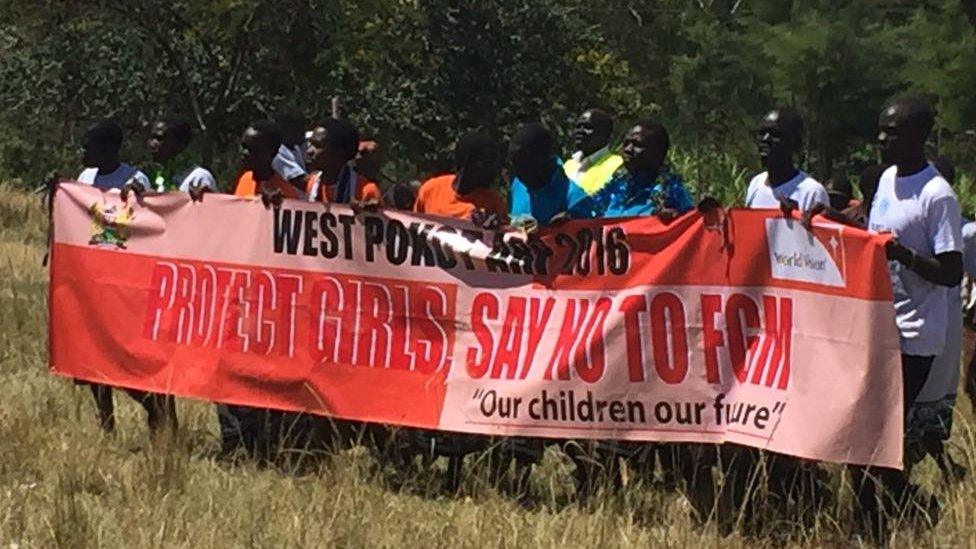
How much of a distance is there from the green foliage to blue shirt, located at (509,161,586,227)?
31.3 feet

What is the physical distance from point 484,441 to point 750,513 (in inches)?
50.8

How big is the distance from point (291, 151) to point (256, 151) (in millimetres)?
1301

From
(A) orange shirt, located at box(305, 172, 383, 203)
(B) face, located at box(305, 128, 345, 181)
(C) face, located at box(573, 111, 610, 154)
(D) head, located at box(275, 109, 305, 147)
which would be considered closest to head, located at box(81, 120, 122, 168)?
(D) head, located at box(275, 109, 305, 147)

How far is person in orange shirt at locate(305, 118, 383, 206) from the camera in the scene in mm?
7195

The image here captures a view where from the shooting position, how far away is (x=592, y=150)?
7801mm

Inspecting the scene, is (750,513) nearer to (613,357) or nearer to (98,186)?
(613,357)

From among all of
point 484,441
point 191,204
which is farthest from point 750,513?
point 191,204

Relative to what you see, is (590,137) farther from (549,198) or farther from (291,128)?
(291,128)

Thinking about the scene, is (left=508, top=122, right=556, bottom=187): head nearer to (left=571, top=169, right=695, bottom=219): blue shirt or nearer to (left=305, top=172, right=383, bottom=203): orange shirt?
(left=571, top=169, right=695, bottom=219): blue shirt

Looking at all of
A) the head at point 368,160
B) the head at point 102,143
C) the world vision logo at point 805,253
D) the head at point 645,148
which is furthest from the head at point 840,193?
the head at point 102,143

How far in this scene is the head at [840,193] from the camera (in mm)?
8367

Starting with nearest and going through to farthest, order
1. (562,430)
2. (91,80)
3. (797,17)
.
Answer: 1. (562,430)
2. (91,80)
3. (797,17)

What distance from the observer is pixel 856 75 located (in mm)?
40156

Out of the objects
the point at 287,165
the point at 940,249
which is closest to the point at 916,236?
the point at 940,249
